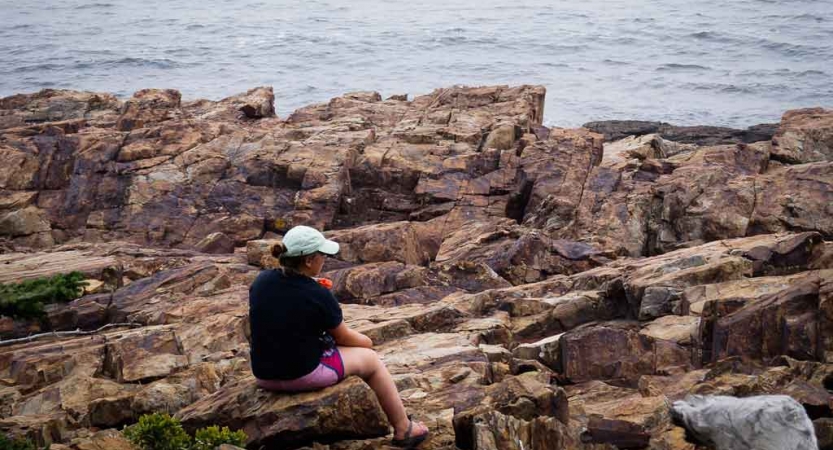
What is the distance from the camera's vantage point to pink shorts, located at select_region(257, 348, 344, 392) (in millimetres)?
9477

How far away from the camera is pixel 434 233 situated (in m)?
23.4

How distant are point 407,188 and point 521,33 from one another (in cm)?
6586

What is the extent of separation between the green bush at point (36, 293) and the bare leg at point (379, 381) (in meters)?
10.0

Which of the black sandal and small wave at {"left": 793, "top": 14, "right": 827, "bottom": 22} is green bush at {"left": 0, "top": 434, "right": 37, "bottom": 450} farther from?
small wave at {"left": 793, "top": 14, "right": 827, "bottom": 22}

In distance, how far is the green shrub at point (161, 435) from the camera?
9227mm

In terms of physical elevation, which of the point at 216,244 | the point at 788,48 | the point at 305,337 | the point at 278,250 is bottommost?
the point at 788,48

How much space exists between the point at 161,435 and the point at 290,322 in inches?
67.7

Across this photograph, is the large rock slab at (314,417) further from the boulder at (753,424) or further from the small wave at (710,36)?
the small wave at (710,36)

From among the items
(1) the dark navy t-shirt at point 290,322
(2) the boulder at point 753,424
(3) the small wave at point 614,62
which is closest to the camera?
(2) the boulder at point 753,424

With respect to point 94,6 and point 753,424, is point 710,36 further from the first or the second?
point 753,424

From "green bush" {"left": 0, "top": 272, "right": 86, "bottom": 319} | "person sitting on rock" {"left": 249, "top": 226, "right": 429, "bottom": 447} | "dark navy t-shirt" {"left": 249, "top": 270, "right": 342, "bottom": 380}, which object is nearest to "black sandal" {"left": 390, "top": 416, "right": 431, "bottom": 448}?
"person sitting on rock" {"left": 249, "top": 226, "right": 429, "bottom": 447}

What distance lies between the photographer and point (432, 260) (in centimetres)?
2241

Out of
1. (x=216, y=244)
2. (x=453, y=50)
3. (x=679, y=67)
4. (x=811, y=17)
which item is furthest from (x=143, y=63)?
(x=811, y=17)

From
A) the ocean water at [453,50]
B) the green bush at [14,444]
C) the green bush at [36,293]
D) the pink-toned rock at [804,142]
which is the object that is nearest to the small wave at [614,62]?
the ocean water at [453,50]
